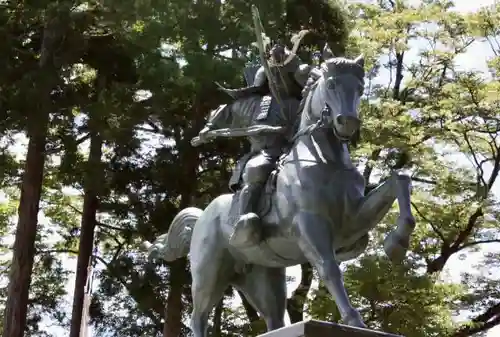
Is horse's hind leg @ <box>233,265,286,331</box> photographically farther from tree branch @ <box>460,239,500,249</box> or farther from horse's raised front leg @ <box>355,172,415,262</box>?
tree branch @ <box>460,239,500,249</box>

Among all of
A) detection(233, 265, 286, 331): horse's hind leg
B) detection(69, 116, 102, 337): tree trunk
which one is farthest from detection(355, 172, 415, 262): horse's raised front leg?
detection(69, 116, 102, 337): tree trunk

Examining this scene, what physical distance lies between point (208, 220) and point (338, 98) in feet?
5.36

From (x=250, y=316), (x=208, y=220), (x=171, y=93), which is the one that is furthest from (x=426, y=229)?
(x=208, y=220)

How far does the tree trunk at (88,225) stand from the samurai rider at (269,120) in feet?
29.8

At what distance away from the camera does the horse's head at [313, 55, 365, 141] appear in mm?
4875

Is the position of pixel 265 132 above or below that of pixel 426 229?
below

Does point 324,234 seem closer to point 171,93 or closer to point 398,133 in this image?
point 398,133

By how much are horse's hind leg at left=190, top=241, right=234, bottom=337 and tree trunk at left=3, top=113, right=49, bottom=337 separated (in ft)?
28.7

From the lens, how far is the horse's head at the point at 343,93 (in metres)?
4.88

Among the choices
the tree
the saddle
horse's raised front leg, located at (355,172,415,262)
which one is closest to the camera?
horse's raised front leg, located at (355,172,415,262)

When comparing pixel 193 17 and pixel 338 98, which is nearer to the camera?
pixel 338 98

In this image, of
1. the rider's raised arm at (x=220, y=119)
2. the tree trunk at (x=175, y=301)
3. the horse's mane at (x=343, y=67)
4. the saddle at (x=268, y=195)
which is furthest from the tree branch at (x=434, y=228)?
the horse's mane at (x=343, y=67)

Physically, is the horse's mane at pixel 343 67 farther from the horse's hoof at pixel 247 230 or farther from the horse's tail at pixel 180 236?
the horse's tail at pixel 180 236

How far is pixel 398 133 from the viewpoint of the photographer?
13.5 metres
